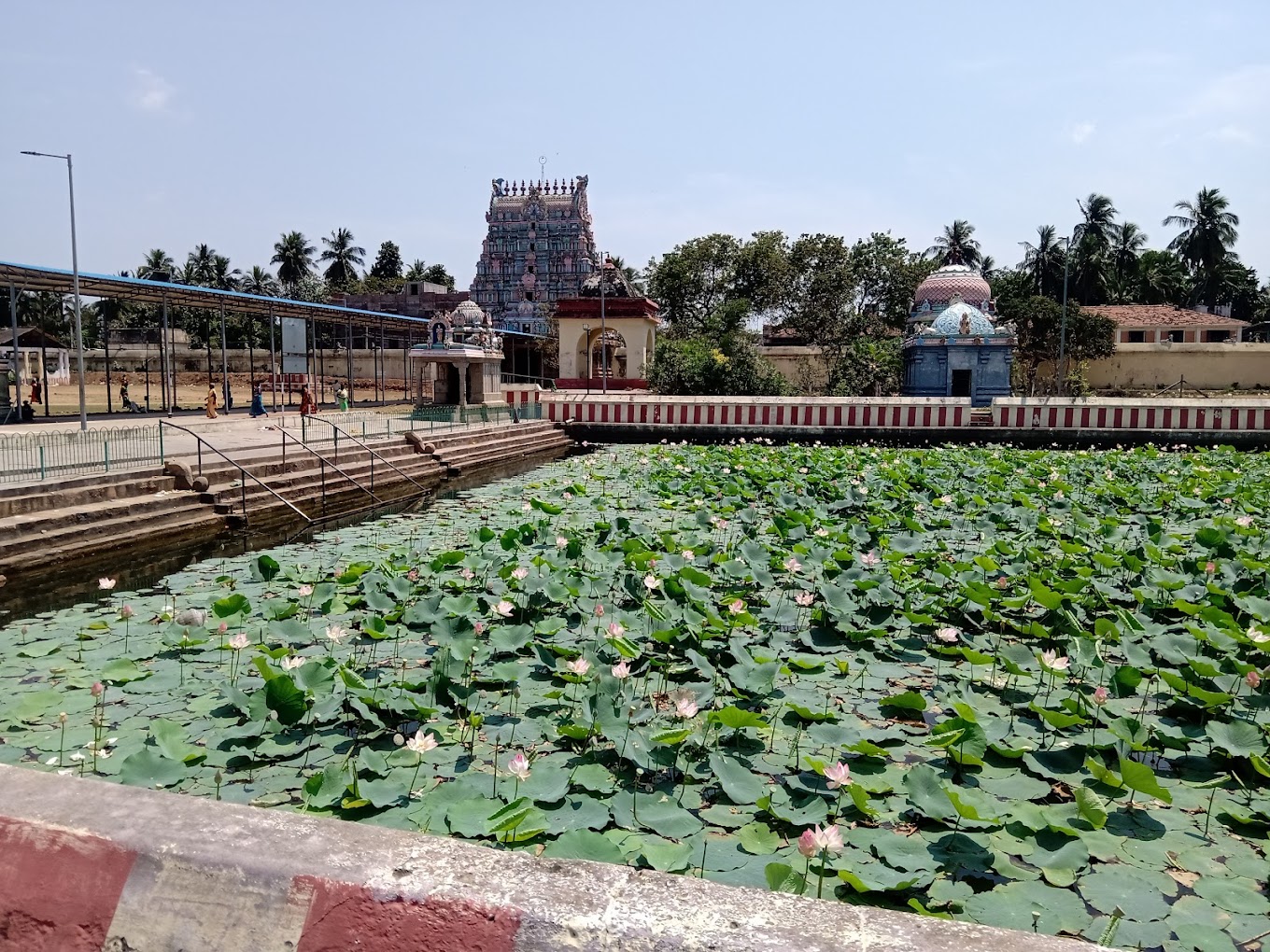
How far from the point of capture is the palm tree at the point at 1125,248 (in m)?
52.0

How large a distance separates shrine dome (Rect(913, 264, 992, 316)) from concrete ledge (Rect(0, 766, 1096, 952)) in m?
32.9

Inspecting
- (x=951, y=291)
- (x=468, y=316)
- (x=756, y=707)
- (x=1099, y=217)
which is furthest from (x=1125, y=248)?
(x=756, y=707)

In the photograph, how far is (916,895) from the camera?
2.92m

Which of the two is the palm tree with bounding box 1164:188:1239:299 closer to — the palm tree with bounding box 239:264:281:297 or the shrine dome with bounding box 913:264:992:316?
the shrine dome with bounding box 913:264:992:316

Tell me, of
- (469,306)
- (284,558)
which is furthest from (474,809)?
(469,306)

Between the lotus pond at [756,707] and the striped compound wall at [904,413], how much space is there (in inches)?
604

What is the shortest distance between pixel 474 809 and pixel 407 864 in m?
1.39

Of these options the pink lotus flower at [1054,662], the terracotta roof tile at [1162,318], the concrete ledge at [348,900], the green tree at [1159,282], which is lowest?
the pink lotus flower at [1054,662]

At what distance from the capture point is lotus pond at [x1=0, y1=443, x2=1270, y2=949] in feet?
10.0

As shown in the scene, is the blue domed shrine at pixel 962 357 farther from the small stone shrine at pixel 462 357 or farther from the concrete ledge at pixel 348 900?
the concrete ledge at pixel 348 900

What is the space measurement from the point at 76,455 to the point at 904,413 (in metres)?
18.7

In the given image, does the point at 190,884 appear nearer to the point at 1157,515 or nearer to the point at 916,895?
the point at 916,895

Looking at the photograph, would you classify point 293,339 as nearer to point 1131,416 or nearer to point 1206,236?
point 1131,416

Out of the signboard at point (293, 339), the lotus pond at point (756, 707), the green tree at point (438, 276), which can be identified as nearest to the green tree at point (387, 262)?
the green tree at point (438, 276)
